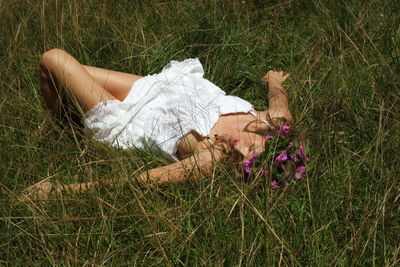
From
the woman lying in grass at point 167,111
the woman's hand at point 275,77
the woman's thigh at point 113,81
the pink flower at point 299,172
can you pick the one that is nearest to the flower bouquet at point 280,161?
the pink flower at point 299,172

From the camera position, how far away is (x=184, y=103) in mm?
3076

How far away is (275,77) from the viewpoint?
137 inches

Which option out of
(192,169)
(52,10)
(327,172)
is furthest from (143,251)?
(52,10)

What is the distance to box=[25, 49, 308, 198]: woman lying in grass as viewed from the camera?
2.76 metres

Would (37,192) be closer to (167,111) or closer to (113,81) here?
(167,111)

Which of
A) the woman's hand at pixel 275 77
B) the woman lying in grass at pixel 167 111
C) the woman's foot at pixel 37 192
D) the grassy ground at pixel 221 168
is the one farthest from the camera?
the woman's hand at pixel 275 77

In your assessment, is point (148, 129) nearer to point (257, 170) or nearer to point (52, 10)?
point (257, 170)

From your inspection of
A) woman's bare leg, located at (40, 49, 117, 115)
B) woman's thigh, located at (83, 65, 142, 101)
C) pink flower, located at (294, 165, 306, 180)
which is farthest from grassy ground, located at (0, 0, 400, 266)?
woman's thigh, located at (83, 65, 142, 101)

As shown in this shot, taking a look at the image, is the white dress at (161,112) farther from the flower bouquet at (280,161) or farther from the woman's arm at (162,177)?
the flower bouquet at (280,161)

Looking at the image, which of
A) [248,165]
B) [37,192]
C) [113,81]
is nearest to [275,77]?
[113,81]

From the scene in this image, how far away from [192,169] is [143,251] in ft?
1.41

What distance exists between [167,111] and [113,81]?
0.42m

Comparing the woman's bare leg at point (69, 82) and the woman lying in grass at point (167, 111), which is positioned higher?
the woman's bare leg at point (69, 82)

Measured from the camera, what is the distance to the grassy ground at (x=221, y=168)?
2059 millimetres
